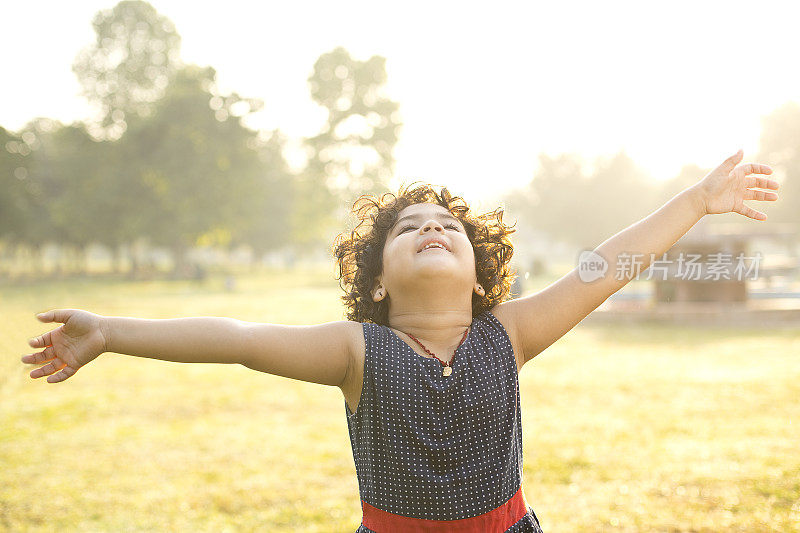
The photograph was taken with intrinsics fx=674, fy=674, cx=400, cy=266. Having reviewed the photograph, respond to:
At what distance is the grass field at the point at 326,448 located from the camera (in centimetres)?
379

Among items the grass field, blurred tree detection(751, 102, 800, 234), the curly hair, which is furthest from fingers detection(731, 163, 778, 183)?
blurred tree detection(751, 102, 800, 234)

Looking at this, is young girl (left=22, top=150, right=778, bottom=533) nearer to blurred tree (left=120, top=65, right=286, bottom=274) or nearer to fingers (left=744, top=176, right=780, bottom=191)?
fingers (left=744, top=176, right=780, bottom=191)

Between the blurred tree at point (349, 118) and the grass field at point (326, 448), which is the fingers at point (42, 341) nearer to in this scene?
the grass field at point (326, 448)

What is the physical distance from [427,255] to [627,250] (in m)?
0.56

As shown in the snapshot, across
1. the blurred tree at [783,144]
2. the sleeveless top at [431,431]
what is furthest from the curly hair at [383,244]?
the blurred tree at [783,144]

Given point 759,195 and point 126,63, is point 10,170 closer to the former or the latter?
point 759,195

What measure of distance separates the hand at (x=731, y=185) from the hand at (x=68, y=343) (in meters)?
1.60

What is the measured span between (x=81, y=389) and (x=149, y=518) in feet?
15.3

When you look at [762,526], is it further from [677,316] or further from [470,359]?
[677,316]

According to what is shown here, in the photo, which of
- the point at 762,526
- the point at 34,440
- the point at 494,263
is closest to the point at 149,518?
the point at 34,440

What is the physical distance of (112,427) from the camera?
234 inches

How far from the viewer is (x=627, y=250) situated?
183 centimetres

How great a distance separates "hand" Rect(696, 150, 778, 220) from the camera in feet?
6.05

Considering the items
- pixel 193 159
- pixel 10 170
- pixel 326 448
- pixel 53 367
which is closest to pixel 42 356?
pixel 53 367
